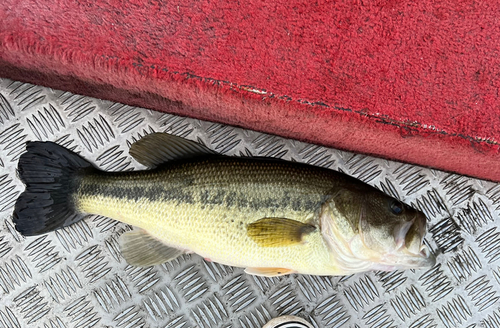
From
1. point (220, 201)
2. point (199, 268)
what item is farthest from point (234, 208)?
point (199, 268)

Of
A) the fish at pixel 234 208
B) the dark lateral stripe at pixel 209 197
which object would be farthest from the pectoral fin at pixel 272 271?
the dark lateral stripe at pixel 209 197

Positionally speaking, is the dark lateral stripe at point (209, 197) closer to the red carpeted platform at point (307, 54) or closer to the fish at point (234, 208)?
the fish at point (234, 208)

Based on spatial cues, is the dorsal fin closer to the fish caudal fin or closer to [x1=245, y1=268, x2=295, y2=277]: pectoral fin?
the fish caudal fin

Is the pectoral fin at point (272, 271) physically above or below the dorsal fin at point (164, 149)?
below

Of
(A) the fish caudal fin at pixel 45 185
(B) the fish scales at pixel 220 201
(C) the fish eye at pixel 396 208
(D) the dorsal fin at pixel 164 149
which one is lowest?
(C) the fish eye at pixel 396 208

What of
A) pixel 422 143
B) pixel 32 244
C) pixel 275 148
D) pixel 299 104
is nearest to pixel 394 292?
pixel 422 143

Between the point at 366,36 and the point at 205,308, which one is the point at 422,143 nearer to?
the point at 366,36

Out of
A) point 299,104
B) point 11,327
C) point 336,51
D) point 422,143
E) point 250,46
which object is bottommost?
point 422,143

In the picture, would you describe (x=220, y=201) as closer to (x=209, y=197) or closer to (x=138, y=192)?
(x=209, y=197)
